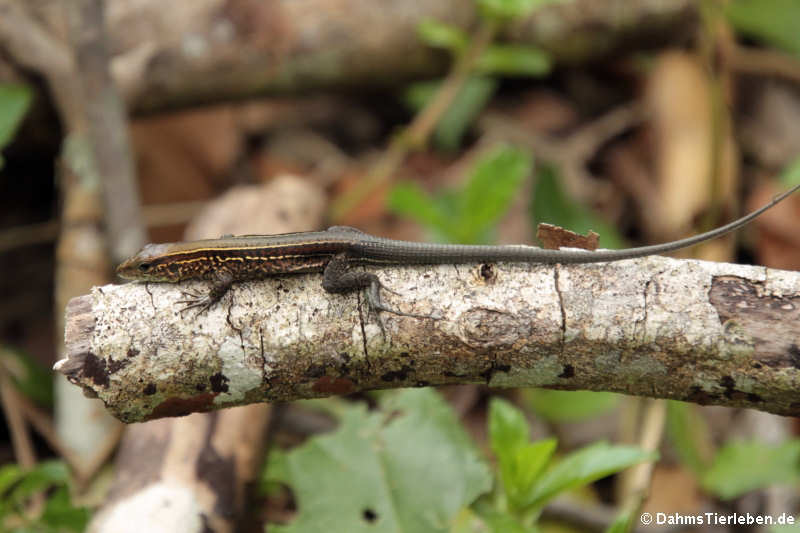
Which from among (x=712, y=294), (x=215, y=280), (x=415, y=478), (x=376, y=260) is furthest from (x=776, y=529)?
(x=215, y=280)

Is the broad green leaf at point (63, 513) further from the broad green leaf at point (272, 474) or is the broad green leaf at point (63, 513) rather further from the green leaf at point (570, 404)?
the green leaf at point (570, 404)

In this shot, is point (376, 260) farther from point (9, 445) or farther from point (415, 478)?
point (9, 445)

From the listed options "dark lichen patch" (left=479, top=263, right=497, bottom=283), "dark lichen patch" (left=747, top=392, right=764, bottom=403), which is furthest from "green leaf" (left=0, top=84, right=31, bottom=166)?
"dark lichen patch" (left=747, top=392, right=764, bottom=403)

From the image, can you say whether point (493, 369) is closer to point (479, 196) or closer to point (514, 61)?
point (479, 196)

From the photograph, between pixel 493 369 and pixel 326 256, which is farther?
pixel 326 256

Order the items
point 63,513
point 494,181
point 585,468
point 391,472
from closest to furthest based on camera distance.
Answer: point 585,468, point 63,513, point 391,472, point 494,181

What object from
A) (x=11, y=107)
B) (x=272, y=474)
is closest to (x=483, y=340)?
(x=272, y=474)
